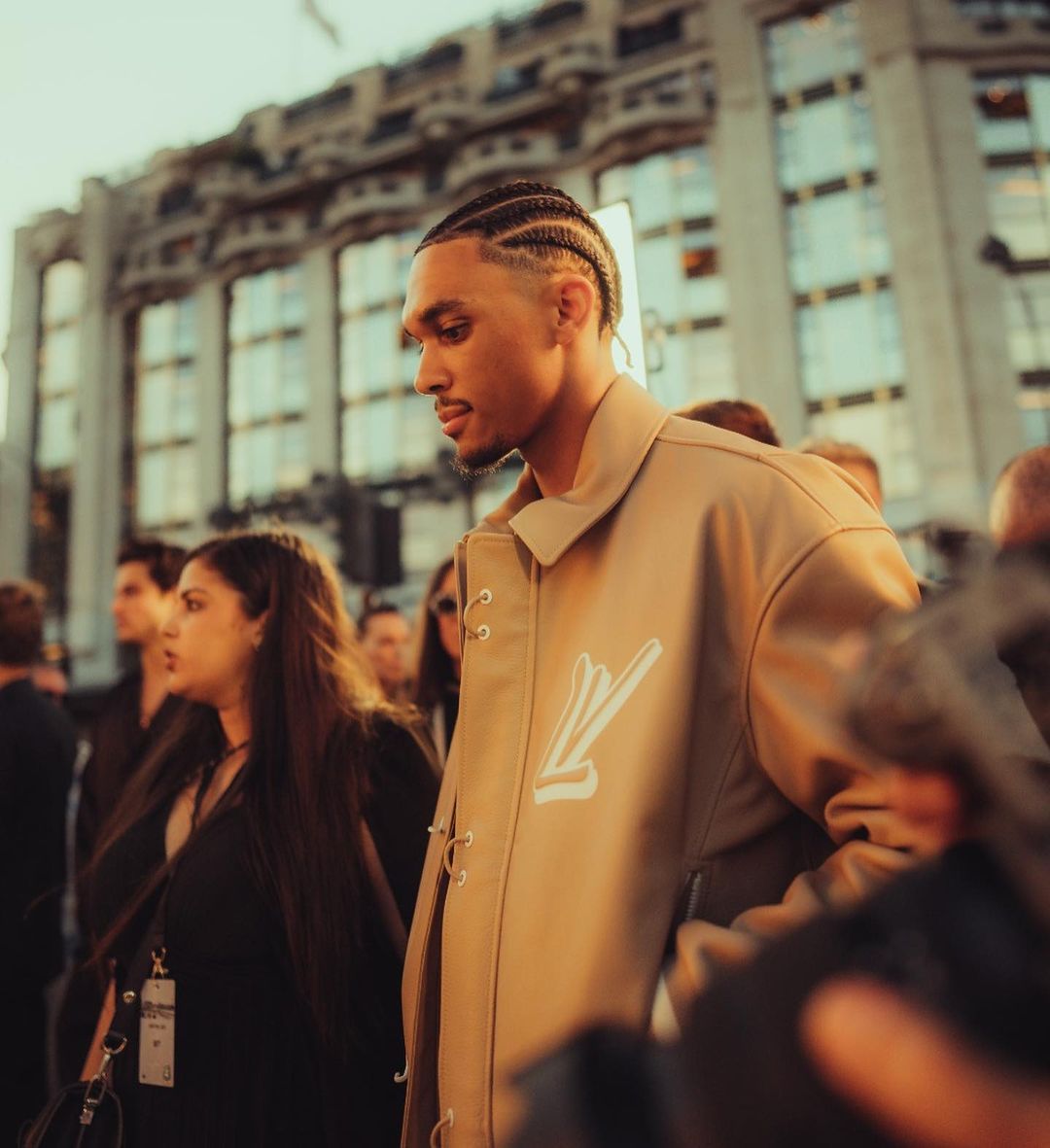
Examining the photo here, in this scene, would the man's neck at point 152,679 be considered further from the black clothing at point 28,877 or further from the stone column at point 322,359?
the stone column at point 322,359

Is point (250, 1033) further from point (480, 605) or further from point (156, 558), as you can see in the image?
point (156, 558)

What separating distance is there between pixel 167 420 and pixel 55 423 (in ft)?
16.1

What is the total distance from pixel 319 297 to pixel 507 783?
1041 inches

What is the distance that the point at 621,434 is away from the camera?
1.38 m

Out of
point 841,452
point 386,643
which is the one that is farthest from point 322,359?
point 841,452

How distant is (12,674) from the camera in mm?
3754

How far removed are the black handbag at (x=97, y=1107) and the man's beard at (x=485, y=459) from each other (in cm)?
132

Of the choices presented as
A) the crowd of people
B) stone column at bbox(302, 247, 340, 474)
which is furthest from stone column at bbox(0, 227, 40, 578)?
the crowd of people

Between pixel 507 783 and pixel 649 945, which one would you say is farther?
pixel 507 783

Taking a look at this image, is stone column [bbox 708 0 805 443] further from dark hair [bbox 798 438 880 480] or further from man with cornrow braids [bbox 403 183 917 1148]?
man with cornrow braids [bbox 403 183 917 1148]

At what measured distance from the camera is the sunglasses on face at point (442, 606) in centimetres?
379

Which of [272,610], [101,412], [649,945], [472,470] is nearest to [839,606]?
[649,945]

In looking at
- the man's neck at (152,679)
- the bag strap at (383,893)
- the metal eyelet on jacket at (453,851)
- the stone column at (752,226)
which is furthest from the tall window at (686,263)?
the metal eyelet on jacket at (453,851)

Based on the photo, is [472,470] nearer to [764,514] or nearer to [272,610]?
[764,514]
